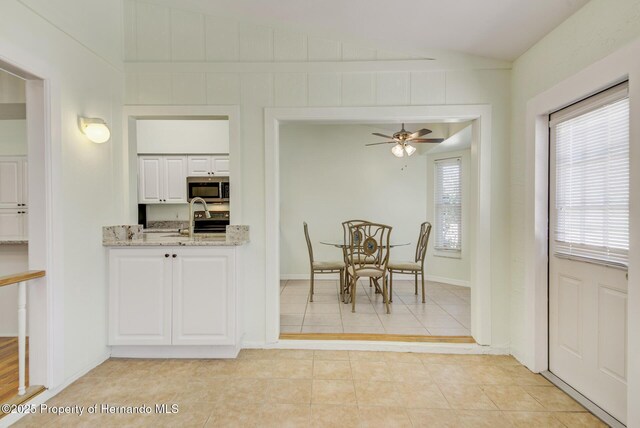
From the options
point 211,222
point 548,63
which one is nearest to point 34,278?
point 211,222

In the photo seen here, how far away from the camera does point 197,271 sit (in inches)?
101

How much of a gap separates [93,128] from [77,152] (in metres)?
0.20

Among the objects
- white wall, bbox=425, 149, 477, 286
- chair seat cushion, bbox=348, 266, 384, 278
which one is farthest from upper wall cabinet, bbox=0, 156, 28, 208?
white wall, bbox=425, 149, 477, 286

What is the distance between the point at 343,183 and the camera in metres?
5.70

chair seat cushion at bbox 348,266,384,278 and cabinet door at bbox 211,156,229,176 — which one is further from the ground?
cabinet door at bbox 211,156,229,176

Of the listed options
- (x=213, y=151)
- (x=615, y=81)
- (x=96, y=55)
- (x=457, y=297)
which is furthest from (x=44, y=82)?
(x=457, y=297)

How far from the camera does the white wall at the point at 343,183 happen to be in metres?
5.69

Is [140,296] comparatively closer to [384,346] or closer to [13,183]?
[13,183]

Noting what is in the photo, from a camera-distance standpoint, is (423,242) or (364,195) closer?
(423,242)

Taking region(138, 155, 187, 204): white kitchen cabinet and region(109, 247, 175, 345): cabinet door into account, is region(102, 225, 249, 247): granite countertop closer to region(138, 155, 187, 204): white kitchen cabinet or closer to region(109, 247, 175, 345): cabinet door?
region(109, 247, 175, 345): cabinet door

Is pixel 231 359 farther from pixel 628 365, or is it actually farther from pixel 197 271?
pixel 628 365

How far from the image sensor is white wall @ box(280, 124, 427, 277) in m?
5.69

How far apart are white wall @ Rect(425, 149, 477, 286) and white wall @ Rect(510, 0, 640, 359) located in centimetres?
238

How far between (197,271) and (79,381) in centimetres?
105
